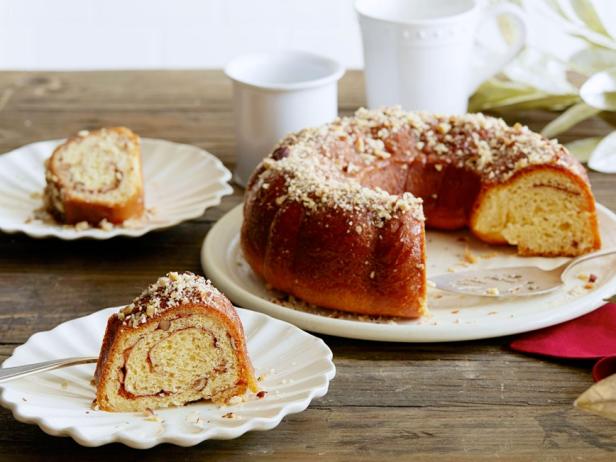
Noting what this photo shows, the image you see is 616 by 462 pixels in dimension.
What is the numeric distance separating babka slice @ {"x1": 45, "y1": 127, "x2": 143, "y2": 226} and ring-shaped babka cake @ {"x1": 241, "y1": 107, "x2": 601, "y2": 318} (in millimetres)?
315

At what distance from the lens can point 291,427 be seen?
4.81 ft

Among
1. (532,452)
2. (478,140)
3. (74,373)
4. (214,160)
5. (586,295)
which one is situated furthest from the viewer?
(214,160)

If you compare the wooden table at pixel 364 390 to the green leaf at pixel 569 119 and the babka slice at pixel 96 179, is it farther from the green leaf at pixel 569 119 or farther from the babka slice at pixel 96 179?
the green leaf at pixel 569 119

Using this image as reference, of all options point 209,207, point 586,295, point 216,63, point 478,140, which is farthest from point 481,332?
point 216,63

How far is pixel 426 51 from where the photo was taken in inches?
100.0

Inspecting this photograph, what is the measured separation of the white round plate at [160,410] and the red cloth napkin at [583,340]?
1.37ft

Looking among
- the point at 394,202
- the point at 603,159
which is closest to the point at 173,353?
the point at 394,202

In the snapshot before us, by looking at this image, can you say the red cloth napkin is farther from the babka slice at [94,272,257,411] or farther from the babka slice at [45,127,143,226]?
the babka slice at [45,127,143,226]

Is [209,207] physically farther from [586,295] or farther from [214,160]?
[586,295]

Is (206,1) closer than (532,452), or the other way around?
(532,452)

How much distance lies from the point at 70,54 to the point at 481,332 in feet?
13.0

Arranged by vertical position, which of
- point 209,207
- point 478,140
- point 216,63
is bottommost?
point 216,63

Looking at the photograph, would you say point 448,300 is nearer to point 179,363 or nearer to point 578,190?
point 578,190

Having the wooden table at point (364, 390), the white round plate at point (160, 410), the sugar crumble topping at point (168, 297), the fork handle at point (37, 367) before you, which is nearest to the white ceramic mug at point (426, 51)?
the wooden table at point (364, 390)
